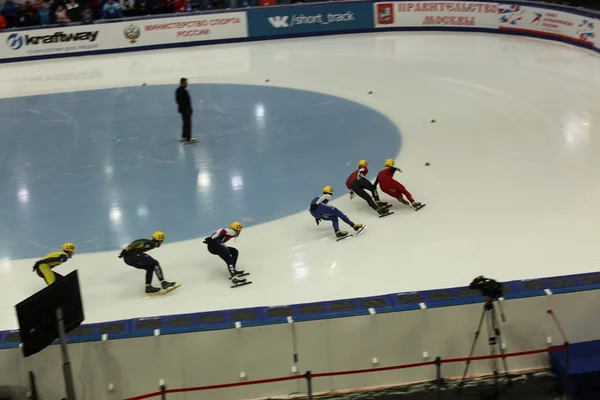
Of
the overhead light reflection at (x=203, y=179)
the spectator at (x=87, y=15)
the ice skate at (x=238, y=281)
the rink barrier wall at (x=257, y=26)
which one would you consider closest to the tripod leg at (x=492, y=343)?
the ice skate at (x=238, y=281)

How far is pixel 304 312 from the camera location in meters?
7.49

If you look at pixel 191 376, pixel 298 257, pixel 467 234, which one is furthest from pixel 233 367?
pixel 467 234

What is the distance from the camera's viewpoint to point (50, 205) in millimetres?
12773

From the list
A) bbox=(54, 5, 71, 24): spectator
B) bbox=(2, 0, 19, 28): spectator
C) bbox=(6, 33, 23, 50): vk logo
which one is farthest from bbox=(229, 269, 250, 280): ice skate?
bbox=(2, 0, 19, 28): spectator

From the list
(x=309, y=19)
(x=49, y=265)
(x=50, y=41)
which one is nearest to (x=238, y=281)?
(x=49, y=265)

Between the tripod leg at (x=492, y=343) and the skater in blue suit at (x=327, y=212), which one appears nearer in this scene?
the tripod leg at (x=492, y=343)

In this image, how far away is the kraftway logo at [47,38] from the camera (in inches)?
954

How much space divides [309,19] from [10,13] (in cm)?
990

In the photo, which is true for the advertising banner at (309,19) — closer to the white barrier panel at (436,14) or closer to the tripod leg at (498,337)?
the white barrier panel at (436,14)

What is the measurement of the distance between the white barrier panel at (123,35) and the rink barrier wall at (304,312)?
18797 millimetres

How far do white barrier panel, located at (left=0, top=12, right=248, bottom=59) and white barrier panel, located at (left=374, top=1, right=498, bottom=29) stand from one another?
4.71 meters

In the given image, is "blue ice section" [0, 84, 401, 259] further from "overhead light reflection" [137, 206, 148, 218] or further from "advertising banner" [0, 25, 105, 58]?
"advertising banner" [0, 25, 105, 58]

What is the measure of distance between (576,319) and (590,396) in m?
0.79

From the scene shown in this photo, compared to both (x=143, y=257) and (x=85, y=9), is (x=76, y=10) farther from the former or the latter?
(x=143, y=257)
